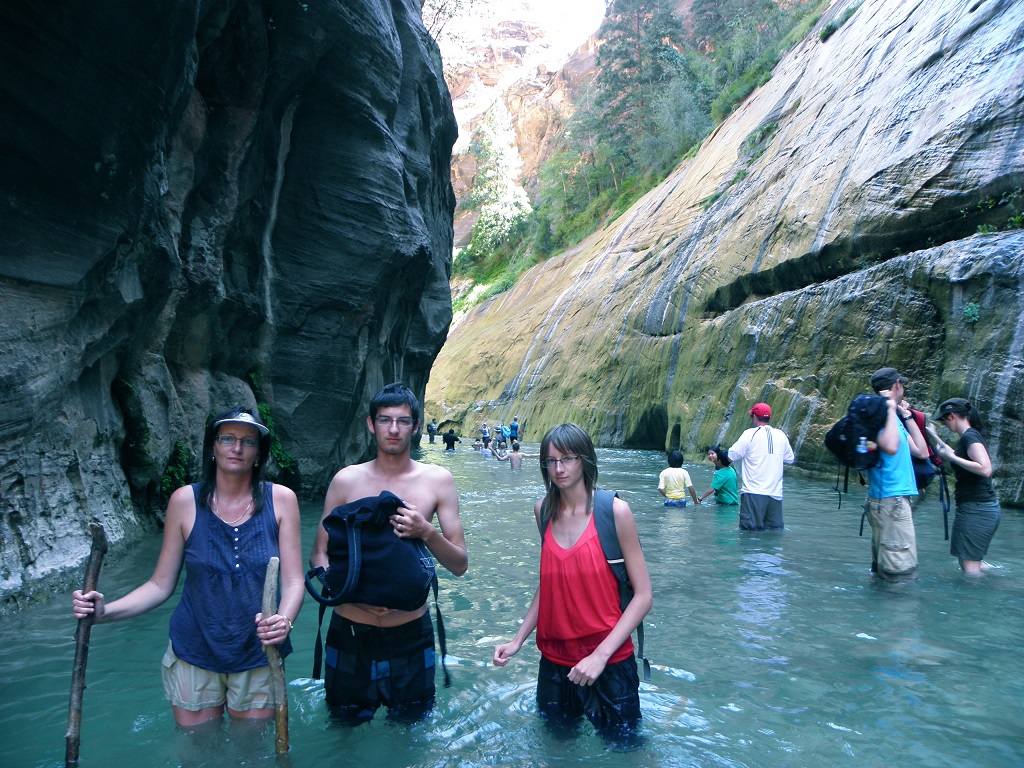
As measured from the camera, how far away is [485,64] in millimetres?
94875

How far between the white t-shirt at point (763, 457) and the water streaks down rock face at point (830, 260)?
446 cm

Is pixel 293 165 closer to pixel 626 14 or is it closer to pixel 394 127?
pixel 394 127

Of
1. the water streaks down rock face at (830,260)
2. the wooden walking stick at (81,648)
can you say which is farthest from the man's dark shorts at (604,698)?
the water streaks down rock face at (830,260)

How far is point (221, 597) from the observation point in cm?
312

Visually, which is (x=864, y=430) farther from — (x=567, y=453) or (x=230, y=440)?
(x=230, y=440)

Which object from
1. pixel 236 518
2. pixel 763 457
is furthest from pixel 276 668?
pixel 763 457

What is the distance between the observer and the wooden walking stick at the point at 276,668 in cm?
286

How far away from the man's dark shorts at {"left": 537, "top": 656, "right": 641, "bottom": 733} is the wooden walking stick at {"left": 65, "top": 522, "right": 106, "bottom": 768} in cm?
190

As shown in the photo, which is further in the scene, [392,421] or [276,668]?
[392,421]

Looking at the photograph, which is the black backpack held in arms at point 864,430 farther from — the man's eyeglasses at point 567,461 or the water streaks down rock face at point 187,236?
the water streaks down rock face at point 187,236

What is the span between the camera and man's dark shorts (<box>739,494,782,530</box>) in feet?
30.1

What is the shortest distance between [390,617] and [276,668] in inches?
22.3

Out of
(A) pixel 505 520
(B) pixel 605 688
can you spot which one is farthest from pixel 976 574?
(A) pixel 505 520

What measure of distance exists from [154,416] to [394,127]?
26.1ft
